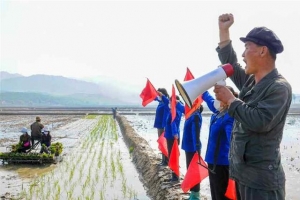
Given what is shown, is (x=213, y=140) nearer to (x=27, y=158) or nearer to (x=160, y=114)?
(x=160, y=114)

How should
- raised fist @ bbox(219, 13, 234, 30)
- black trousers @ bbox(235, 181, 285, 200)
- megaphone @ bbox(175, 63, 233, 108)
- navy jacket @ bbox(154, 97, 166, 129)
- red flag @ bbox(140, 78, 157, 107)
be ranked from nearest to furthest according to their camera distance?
black trousers @ bbox(235, 181, 285, 200) → megaphone @ bbox(175, 63, 233, 108) → raised fist @ bbox(219, 13, 234, 30) → red flag @ bbox(140, 78, 157, 107) → navy jacket @ bbox(154, 97, 166, 129)

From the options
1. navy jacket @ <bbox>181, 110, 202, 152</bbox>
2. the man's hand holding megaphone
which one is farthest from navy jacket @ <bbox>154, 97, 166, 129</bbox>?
the man's hand holding megaphone

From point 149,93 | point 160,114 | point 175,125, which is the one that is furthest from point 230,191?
point 160,114

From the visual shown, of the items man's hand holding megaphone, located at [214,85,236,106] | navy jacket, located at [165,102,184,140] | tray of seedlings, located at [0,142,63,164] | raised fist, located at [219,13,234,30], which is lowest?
tray of seedlings, located at [0,142,63,164]

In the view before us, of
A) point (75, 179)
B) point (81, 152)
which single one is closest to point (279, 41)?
point (75, 179)

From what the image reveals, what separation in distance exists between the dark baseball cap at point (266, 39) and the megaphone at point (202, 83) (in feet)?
0.81

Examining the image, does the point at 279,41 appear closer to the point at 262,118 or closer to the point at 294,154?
the point at 262,118

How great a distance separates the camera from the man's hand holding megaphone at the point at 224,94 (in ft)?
6.84

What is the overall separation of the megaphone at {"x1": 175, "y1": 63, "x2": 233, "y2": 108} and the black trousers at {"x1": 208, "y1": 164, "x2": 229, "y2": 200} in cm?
142

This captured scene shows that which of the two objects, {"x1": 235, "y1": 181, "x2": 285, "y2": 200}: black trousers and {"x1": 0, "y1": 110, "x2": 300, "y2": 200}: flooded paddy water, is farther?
{"x1": 0, "y1": 110, "x2": 300, "y2": 200}: flooded paddy water

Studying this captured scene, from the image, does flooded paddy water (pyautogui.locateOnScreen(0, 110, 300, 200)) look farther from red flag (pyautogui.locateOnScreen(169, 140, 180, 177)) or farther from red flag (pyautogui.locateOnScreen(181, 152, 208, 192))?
red flag (pyautogui.locateOnScreen(181, 152, 208, 192))

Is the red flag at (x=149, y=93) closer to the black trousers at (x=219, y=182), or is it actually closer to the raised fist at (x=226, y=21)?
the black trousers at (x=219, y=182)

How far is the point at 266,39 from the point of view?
2.09 meters

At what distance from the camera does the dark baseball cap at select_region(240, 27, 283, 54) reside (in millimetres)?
2090
